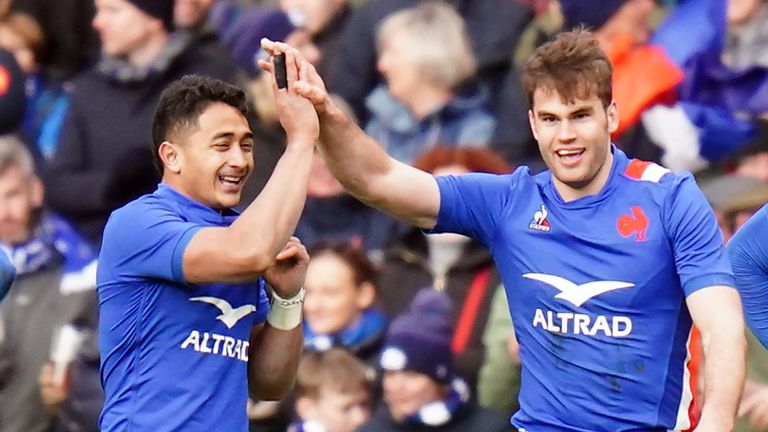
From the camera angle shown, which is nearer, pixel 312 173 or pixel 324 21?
pixel 312 173

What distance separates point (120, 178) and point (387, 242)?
1.41 meters

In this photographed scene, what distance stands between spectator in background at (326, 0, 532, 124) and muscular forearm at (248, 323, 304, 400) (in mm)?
2847

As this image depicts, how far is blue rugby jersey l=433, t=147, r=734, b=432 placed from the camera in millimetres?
5938

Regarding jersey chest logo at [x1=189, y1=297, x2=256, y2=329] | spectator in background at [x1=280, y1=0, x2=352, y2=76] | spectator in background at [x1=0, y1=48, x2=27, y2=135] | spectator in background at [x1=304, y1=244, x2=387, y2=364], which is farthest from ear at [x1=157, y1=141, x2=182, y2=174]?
spectator in background at [x1=0, y1=48, x2=27, y2=135]

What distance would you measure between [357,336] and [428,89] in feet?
3.85

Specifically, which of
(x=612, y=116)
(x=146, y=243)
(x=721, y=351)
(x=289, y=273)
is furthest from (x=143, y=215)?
(x=721, y=351)

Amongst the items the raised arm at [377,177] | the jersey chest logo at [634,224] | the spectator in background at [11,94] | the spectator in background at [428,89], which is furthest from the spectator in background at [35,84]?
the jersey chest logo at [634,224]

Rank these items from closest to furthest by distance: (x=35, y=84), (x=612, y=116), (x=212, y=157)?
(x=212, y=157) < (x=612, y=116) < (x=35, y=84)

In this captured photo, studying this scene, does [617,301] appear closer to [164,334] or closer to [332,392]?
[164,334]

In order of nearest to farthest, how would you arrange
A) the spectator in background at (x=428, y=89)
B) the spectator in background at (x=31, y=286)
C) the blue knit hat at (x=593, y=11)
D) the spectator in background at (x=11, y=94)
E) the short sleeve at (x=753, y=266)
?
the short sleeve at (x=753, y=266), the blue knit hat at (x=593, y=11), the spectator in background at (x=428, y=89), the spectator in background at (x=31, y=286), the spectator in background at (x=11, y=94)

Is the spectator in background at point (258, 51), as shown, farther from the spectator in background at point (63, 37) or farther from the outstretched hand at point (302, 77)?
the outstretched hand at point (302, 77)

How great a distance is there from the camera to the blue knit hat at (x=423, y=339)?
808 centimetres

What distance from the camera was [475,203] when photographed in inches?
246

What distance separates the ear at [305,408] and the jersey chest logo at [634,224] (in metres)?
2.80
